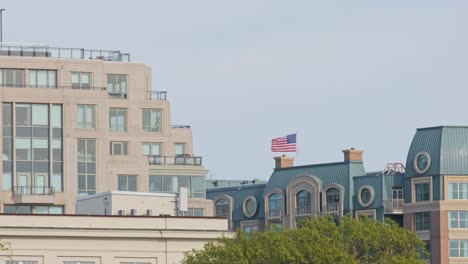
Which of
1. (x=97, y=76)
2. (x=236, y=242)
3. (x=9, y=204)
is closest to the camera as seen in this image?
(x=236, y=242)

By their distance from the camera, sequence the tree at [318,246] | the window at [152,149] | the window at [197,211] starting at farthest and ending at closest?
the window at [152,149]
the window at [197,211]
the tree at [318,246]

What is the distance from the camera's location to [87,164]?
590 ft

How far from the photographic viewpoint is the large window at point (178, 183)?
193 metres

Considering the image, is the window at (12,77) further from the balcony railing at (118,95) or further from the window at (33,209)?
the balcony railing at (118,95)

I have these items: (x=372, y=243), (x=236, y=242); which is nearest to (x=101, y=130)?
(x=372, y=243)

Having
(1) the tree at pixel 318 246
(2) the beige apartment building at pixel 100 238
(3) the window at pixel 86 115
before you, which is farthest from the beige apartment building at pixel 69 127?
(2) the beige apartment building at pixel 100 238

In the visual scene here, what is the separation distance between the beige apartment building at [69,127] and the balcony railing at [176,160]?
1350 millimetres

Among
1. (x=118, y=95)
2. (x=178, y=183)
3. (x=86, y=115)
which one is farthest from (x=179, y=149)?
→ (x=86, y=115)

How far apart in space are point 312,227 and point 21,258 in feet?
116

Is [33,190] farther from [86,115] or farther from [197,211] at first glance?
[197,211]

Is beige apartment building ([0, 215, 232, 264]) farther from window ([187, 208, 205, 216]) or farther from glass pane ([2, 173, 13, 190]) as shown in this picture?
window ([187, 208, 205, 216])

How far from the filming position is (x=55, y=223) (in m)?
122

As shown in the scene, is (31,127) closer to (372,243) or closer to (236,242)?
(372,243)

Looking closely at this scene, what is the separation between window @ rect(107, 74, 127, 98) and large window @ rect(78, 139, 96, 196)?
9.78 m
